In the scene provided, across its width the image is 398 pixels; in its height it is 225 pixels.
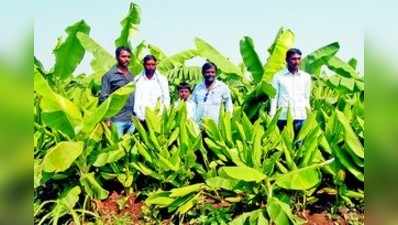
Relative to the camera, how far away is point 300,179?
140 inches

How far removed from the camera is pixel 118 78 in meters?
4.04

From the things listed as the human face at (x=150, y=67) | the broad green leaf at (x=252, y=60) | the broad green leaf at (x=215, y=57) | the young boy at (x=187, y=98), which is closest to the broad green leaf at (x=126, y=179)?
the young boy at (x=187, y=98)

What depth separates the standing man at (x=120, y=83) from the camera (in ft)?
13.1

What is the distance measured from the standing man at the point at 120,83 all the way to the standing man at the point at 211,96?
1.23 feet

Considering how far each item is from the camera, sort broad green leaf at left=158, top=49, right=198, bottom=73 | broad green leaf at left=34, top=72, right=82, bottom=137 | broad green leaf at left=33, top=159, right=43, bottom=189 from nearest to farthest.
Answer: broad green leaf at left=34, top=72, right=82, bottom=137 → broad green leaf at left=33, top=159, right=43, bottom=189 → broad green leaf at left=158, top=49, right=198, bottom=73

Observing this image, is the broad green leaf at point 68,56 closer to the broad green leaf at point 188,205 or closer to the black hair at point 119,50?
the black hair at point 119,50

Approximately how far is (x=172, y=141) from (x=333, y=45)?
1.01 meters

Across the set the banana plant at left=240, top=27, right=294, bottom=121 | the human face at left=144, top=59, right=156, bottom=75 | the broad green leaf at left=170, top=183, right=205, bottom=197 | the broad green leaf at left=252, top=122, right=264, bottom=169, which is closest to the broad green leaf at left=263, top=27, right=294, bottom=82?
the banana plant at left=240, top=27, right=294, bottom=121

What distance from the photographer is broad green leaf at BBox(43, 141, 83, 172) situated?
363 cm

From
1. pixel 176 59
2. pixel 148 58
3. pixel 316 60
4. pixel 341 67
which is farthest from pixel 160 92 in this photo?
pixel 341 67

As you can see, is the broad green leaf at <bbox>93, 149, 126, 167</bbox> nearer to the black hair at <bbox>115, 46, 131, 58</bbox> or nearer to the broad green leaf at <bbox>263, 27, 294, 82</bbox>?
the black hair at <bbox>115, 46, 131, 58</bbox>

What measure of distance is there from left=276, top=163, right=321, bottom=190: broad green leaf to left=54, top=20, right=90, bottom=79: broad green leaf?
1.29 m
